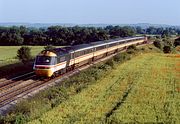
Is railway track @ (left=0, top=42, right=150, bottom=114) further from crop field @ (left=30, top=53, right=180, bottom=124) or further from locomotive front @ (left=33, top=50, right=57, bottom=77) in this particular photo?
crop field @ (left=30, top=53, right=180, bottom=124)

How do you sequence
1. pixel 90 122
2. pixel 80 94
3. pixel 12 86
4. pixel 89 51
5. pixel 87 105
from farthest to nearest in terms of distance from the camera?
pixel 89 51 < pixel 12 86 < pixel 80 94 < pixel 87 105 < pixel 90 122

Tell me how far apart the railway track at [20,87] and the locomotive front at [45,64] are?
0.80 m

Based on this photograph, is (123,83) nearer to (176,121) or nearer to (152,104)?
(152,104)

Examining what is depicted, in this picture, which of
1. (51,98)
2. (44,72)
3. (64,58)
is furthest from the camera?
(64,58)

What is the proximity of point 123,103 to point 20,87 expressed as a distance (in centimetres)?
1129

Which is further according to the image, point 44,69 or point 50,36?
point 50,36

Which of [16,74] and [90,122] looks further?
[16,74]

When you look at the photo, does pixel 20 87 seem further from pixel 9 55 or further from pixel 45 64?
pixel 9 55

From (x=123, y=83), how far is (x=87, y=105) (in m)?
10.4

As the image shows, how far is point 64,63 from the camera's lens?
1529 inches

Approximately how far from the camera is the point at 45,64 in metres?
34.9

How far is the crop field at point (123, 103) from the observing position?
20578 mm

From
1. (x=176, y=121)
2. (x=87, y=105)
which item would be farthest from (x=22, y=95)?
(x=176, y=121)

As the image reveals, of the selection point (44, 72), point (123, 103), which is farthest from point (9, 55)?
point (123, 103)
